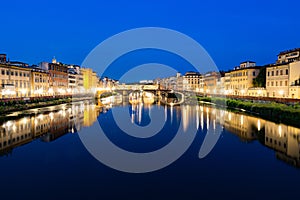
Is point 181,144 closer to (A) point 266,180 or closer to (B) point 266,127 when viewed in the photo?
(A) point 266,180

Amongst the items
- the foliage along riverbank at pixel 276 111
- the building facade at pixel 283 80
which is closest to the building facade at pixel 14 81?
the foliage along riverbank at pixel 276 111

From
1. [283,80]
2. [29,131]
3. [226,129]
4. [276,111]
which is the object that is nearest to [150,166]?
[226,129]

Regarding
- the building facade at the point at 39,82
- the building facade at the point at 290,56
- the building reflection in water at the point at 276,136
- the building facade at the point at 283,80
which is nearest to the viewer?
the building reflection in water at the point at 276,136

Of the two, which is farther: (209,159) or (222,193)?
(209,159)

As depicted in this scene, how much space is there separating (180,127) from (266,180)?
49.1 feet

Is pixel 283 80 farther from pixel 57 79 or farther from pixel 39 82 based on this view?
pixel 57 79

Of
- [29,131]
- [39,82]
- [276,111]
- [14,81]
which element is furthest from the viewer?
[39,82]

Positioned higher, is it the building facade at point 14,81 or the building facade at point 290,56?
the building facade at point 290,56

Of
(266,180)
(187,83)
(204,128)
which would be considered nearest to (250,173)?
(266,180)

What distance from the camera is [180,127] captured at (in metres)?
25.5

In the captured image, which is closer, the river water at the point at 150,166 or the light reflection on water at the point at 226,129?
the river water at the point at 150,166

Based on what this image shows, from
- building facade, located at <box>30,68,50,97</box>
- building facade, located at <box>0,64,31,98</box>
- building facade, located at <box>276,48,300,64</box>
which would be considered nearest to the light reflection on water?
building facade, located at <box>0,64,31,98</box>

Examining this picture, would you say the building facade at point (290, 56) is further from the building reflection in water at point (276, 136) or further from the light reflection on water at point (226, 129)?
the light reflection on water at point (226, 129)

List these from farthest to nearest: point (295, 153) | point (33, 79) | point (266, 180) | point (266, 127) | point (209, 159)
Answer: point (33, 79) → point (266, 127) → point (295, 153) → point (209, 159) → point (266, 180)
